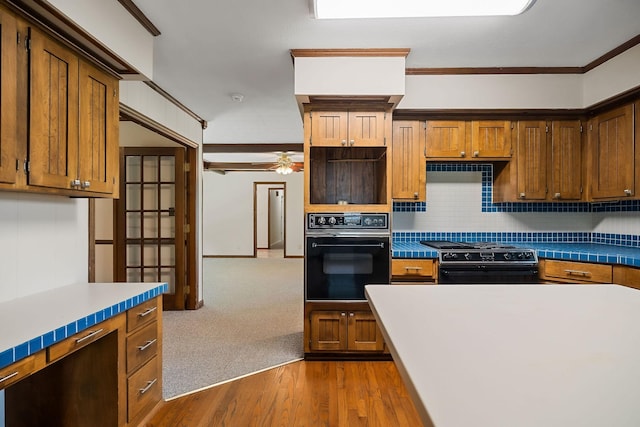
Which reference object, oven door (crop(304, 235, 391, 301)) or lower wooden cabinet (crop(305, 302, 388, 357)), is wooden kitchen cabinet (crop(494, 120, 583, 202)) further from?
lower wooden cabinet (crop(305, 302, 388, 357))

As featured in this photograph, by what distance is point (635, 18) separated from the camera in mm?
2330

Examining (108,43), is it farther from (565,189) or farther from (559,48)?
(565,189)

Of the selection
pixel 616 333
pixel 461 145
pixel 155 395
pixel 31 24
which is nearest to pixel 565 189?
pixel 461 145

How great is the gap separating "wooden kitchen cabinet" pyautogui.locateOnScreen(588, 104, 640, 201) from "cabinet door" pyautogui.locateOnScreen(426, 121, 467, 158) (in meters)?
1.08

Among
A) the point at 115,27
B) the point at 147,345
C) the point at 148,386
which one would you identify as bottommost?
the point at 148,386

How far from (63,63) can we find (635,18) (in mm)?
3289

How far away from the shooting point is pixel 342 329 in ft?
9.52

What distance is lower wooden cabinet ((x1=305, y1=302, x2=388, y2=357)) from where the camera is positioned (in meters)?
2.89

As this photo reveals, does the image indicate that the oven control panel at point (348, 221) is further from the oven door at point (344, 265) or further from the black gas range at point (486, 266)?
the black gas range at point (486, 266)

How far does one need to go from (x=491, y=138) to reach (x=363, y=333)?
6.61ft

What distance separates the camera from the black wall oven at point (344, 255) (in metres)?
2.87

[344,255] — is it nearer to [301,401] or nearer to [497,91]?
[301,401]

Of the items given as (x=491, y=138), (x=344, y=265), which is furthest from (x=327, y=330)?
(x=491, y=138)

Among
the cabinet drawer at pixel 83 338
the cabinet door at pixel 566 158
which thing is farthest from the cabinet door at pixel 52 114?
the cabinet door at pixel 566 158
